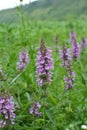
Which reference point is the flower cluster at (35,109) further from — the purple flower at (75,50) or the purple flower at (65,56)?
the purple flower at (75,50)

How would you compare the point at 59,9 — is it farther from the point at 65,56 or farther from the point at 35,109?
the point at 35,109

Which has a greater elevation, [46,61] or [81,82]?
[46,61]

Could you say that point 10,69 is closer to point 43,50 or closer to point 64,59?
point 64,59

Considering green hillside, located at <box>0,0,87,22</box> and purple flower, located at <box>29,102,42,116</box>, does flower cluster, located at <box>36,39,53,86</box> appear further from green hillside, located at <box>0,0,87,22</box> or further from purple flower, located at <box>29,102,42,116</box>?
green hillside, located at <box>0,0,87,22</box>

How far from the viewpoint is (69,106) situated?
5.03 meters

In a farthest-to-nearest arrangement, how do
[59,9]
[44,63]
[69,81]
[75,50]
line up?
[59,9] → [75,50] → [69,81] → [44,63]

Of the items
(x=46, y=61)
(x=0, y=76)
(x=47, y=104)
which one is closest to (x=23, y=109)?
(x=47, y=104)

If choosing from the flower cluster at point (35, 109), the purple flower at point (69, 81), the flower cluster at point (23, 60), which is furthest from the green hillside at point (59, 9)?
the flower cluster at point (35, 109)

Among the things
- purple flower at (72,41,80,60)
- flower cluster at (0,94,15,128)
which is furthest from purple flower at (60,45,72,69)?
purple flower at (72,41,80,60)

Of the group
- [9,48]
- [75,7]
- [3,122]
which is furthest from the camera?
[75,7]

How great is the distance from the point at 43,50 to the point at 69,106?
0.88 metres

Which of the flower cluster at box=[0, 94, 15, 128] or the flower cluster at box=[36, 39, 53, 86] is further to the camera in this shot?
the flower cluster at box=[36, 39, 53, 86]

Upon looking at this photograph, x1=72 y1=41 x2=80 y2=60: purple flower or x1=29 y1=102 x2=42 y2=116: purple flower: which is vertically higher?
x1=72 y1=41 x2=80 y2=60: purple flower

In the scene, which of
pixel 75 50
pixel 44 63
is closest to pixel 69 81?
pixel 44 63
